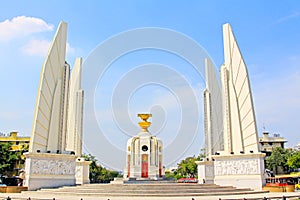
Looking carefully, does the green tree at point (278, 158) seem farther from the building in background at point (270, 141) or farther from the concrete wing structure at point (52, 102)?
the concrete wing structure at point (52, 102)

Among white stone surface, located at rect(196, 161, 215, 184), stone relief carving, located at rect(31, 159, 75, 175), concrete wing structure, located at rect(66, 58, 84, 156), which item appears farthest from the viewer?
concrete wing structure, located at rect(66, 58, 84, 156)

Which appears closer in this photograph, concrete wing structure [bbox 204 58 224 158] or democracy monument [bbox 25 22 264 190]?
democracy monument [bbox 25 22 264 190]

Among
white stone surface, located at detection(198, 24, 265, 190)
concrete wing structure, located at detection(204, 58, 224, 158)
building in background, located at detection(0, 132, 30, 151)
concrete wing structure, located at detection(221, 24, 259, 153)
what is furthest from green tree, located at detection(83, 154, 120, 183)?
concrete wing structure, located at detection(221, 24, 259, 153)

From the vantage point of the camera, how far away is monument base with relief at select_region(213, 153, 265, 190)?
16.3 m

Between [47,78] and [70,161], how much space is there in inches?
200

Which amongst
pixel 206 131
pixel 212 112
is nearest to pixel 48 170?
pixel 206 131

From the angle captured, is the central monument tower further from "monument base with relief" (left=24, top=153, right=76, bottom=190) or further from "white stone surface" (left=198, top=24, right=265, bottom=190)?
"monument base with relief" (left=24, top=153, right=76, bottom=190)

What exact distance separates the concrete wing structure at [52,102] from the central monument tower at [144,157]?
7449mm

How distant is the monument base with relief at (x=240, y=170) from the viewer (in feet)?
53.5

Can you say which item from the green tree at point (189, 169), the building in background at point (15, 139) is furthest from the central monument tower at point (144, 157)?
the building in background at point (15, 139)

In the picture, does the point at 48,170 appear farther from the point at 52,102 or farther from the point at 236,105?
the point at 236,105

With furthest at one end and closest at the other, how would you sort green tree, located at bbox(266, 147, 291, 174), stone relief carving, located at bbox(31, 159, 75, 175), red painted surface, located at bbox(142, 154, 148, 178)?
1. green tree, located at bbox(266, 147, 291, 174)
2. red painted surface, located at bbox(142, 154, 148, 178)
3. stone relief carving, located at bbox(31, 159, 75, 175)

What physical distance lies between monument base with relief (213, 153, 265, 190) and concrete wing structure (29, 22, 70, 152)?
975 centimetres

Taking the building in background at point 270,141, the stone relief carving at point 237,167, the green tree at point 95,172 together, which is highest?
the building in background at point 270,141
